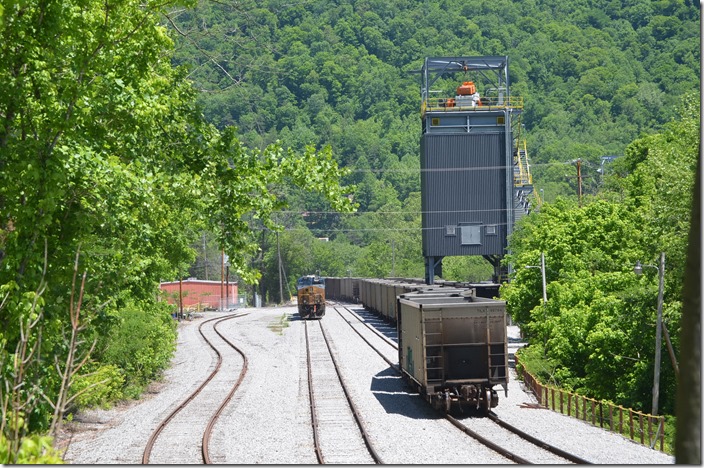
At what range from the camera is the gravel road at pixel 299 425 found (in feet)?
57.4

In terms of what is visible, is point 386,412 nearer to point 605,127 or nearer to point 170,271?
point 170,271

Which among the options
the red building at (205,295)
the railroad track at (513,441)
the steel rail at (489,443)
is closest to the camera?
the steel rail at (489,443)

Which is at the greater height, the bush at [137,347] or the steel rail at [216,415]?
the bush at [137,347]

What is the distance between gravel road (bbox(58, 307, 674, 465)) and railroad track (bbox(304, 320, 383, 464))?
252 mm

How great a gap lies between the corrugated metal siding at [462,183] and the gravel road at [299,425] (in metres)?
21.7

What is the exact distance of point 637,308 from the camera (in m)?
34.0

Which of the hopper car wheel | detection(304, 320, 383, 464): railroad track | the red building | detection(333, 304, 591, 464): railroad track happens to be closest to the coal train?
the hopper car wheel

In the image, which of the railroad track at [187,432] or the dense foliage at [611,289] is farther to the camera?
the dense foliage at [611,289]

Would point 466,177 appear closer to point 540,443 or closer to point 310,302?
point 310,302

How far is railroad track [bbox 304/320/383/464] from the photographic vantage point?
1750cm

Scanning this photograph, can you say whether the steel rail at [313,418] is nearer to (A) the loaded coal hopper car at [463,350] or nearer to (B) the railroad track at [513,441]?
(A) the loaded coal hopper car at [463,350]

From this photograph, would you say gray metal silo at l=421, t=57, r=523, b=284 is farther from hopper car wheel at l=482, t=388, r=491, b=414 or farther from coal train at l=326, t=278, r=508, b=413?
hopper car wheel at l=482, t=388, r=491, b=414

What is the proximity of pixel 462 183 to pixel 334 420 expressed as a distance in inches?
1436

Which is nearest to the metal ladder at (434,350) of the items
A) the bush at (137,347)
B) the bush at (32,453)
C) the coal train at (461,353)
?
the coal train at (461,353)
